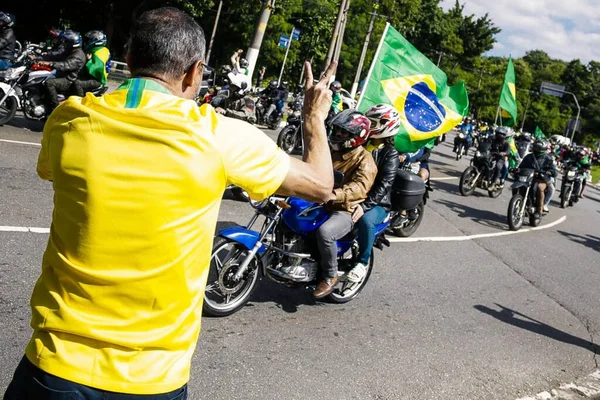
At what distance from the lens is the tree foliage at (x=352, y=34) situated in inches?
1357

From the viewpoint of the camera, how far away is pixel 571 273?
9.13m

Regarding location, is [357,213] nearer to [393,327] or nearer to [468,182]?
[393,327]

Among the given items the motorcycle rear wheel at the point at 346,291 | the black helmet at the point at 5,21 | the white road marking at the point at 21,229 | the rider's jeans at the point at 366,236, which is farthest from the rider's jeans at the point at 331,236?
the black helmet at the point at 5,21

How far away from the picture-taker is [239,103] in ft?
42.2

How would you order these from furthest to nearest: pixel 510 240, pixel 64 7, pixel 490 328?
pixel 64 7 → pixel 510 240 → pixel 490 328

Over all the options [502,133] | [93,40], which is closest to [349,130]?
[93,40]

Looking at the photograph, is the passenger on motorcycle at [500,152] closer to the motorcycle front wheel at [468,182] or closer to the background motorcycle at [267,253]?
the motorcycle front wheel at [468,182]

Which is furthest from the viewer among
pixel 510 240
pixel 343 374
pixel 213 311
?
pixel 510 240

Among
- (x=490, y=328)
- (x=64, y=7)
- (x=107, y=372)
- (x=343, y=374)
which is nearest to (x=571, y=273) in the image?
(x=490, y=328)

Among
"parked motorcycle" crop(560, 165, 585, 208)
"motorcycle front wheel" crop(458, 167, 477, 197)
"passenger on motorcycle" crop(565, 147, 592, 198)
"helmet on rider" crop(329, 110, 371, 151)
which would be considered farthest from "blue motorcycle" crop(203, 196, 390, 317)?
"passenger on motorcycle" crop(565, 147, 592, 198)

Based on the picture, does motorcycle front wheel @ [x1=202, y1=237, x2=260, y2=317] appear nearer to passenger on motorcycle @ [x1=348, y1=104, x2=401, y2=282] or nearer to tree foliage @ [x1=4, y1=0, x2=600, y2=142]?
passenger on motorcycle @ [x1=348, y1=104, x2=401, y2=282]

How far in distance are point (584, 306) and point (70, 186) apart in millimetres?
7300

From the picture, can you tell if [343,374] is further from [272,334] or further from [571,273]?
[571,273]

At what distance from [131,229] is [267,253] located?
3.51 metres
